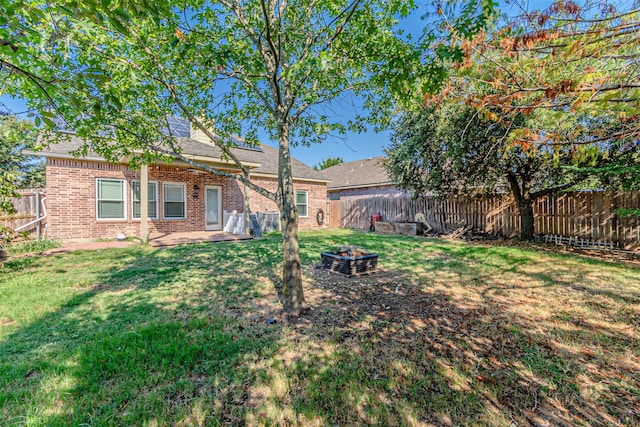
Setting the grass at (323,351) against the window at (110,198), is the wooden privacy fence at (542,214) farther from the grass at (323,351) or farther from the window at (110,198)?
the window at (110,198)

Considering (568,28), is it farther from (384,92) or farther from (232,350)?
(232,350)

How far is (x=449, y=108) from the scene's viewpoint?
28.3 feet

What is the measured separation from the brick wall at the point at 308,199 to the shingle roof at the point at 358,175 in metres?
4.20

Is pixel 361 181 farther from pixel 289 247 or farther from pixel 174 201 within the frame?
pixel 289 247

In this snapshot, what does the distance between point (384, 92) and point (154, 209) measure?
10.0m

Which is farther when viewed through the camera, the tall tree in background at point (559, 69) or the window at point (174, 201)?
the window at point (174, 201)

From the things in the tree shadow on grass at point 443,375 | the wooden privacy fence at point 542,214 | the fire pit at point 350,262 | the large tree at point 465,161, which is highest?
the large tree at point 465,161

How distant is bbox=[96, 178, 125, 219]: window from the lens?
996 cm

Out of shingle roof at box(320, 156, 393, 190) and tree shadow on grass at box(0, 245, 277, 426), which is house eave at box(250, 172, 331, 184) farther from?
tree shadow on grass at box(0, 245, 277, 426)

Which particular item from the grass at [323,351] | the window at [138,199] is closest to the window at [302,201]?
the window at [138,199]

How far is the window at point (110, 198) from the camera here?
996 cm

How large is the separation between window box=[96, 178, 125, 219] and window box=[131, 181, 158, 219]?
34 centimetres

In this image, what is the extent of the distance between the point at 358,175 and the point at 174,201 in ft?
51.5

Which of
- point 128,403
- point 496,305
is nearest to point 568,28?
point 496,305
